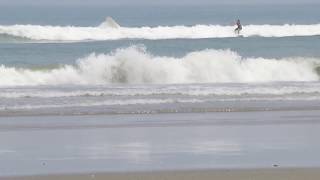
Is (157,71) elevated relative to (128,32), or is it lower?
elevated

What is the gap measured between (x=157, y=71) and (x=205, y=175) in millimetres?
15444

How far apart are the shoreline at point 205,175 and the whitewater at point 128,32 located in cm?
3572

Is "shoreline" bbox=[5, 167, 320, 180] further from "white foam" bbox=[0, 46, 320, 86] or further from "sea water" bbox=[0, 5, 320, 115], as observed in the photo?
"white foam" bbox=[0, 46, 320, 86]

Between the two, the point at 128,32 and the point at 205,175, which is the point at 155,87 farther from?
the point at 128,32

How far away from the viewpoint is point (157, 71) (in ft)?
83.5

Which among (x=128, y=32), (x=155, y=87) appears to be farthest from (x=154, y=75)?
(x=128, y=32)

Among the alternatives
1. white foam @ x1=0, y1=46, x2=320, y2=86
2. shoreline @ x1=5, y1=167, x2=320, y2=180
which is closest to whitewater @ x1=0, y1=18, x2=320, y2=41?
white foam @ x1=0, y1=46, x2=320, y2=86

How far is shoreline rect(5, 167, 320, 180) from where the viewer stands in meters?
9.92

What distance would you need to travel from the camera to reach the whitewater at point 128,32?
46.7 metres

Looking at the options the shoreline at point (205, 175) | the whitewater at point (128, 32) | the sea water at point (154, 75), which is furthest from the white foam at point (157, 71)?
the whitewater at point (128, 32)

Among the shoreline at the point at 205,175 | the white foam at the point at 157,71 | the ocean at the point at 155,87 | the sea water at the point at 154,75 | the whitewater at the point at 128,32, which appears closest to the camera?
the shoreline at the point at 205,175

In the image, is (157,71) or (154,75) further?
(157,71)

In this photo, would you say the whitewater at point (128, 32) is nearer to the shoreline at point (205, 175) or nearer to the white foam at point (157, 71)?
the white foam at point (157, 71)

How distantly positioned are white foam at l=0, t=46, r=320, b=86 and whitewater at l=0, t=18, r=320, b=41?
63.1 feet
